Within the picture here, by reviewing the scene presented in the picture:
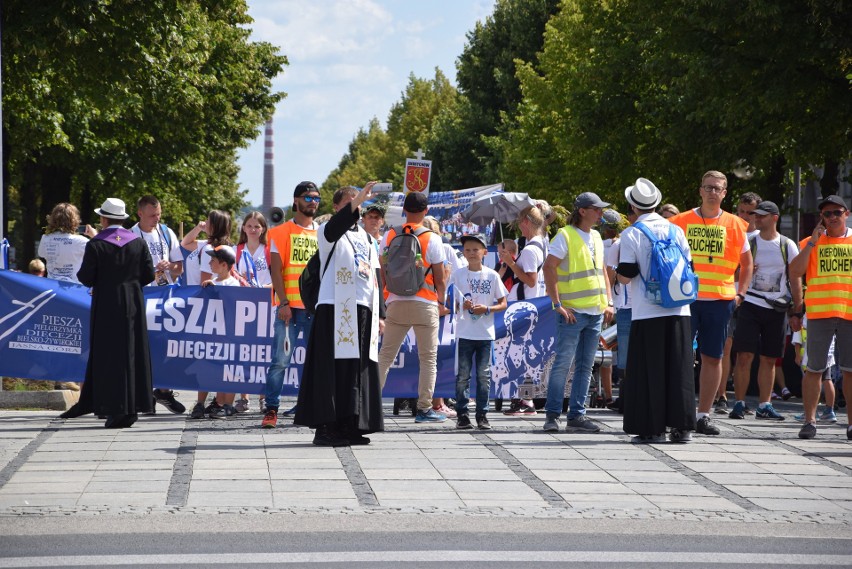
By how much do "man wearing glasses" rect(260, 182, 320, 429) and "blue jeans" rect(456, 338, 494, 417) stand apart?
1.29 m

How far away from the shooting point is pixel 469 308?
36.8 ft

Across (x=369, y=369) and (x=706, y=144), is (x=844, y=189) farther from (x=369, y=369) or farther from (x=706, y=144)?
(x=369, y=369)

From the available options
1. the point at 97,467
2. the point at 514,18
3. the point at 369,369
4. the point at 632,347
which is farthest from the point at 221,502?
the point at 514,18

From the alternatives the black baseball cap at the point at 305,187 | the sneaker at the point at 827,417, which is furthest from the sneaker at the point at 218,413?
the sneaker at the point at 827,417

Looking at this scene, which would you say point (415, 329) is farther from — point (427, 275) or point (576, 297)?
point (576, 297)

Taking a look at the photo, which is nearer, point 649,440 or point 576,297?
point 649,440

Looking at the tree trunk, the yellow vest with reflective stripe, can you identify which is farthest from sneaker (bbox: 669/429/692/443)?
the tree trunk

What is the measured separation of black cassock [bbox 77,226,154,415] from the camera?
10.8 m

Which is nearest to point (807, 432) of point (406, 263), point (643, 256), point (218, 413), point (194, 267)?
point (643, 256)

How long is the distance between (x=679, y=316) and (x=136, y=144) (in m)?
27.9

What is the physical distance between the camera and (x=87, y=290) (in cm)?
1238

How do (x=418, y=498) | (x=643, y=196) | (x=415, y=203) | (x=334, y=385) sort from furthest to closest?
(x=415, y=203)
(x=643, y=196)
(x=334, y=385)
(x=418, y=498)

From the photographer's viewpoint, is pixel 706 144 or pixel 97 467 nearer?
pixel 97 467

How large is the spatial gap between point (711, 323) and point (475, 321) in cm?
192
